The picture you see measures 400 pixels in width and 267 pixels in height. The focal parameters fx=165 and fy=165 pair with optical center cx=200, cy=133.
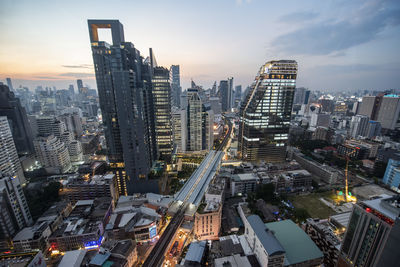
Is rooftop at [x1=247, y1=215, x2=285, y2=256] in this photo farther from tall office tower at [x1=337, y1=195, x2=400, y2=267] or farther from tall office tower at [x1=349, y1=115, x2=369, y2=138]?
tall office tower at [x1=349, y1=115, x2=369, y2=138]

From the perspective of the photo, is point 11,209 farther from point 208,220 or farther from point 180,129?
point 180,129

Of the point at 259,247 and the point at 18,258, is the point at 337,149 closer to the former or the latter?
the point at 259,247

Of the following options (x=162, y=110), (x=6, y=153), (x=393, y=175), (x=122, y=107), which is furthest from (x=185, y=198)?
(x=393, y=175)

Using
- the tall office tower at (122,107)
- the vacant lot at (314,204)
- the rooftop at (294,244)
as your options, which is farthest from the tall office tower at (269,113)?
the tall office tower at (122,107)

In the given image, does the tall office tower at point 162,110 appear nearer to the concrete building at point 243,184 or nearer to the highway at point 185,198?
the highway at point 185,198

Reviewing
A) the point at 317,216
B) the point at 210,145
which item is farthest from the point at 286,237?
the point at 210,145
